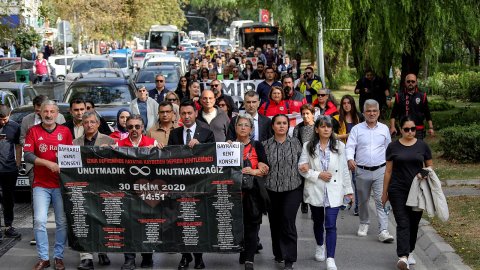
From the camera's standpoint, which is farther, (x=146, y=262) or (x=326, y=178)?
(x=146, y=262)

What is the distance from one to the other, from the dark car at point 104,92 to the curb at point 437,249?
828cm

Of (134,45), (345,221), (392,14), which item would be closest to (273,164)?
(345,221)

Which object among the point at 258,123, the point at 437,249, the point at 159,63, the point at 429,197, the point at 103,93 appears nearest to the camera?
the point at 429,197

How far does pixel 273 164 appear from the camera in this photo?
9727 millimetres

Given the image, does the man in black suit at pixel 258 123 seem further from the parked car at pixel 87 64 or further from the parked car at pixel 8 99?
the parked car at pixel 87 64

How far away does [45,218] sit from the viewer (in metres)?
9.89

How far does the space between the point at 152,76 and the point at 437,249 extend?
2128 centimetres

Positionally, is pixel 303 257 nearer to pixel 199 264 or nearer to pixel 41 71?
pixel 199 264

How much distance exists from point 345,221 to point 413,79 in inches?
101

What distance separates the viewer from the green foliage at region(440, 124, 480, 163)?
1691 cm

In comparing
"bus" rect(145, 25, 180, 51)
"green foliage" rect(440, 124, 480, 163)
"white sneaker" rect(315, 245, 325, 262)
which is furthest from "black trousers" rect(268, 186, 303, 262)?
"bus" rect(145, 25, 180, 51)

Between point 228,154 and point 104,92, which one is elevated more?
point 104,92

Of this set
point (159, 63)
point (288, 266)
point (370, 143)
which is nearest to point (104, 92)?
point (370, 143)

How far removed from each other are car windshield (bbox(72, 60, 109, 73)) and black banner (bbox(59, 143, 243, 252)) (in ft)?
91.4
